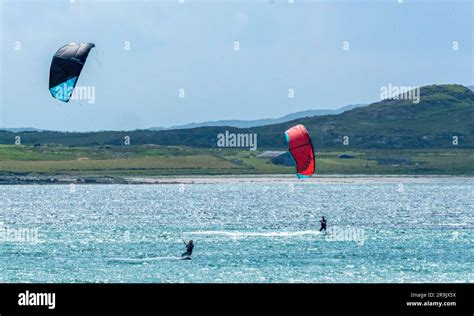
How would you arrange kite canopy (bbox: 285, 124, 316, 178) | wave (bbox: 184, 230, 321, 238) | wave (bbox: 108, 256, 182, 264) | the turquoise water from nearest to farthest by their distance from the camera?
1. the turquoise water
2. wave (bbox: 108, 256, 182, 264)
3. kite canopy (bbox: 285, 124, 316, 178)
4. wave (bbox: 184, 230, 321, 238)

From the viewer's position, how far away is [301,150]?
54750 millimetres

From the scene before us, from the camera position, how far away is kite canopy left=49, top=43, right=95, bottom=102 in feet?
156

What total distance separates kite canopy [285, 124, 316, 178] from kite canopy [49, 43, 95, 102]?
40.4 feet

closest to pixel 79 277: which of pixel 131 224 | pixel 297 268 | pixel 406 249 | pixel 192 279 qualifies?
pixel 192 279

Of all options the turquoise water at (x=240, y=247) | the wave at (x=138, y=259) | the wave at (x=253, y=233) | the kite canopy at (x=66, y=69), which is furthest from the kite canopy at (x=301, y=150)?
the wave at (x=253, y=233)

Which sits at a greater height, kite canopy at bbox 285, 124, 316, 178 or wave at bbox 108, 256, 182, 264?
kite canopy at bbox 285, 124, 316, 178

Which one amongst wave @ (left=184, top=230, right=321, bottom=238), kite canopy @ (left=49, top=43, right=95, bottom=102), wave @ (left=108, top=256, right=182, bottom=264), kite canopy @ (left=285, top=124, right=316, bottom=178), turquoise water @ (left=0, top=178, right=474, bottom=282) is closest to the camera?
turquoise water @ (left=0, top=178, right=474, bottom=282)

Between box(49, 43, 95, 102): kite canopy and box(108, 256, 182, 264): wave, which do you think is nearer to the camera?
box(49, 43, 95, 102): kite canopy

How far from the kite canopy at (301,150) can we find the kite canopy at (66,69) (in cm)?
1232

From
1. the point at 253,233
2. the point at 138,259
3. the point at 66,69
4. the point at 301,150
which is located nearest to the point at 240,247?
the point at 301,150

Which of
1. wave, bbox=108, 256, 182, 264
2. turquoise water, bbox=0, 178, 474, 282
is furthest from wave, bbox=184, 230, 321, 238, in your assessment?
wave, bbox=108, 256, 182, 264

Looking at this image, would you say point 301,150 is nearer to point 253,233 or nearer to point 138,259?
point 138,259

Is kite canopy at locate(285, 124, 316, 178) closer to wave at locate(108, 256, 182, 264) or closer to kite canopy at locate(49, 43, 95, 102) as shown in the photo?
wave at locate(108, 256, 182, 264)

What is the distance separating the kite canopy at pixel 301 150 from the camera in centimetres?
5419
